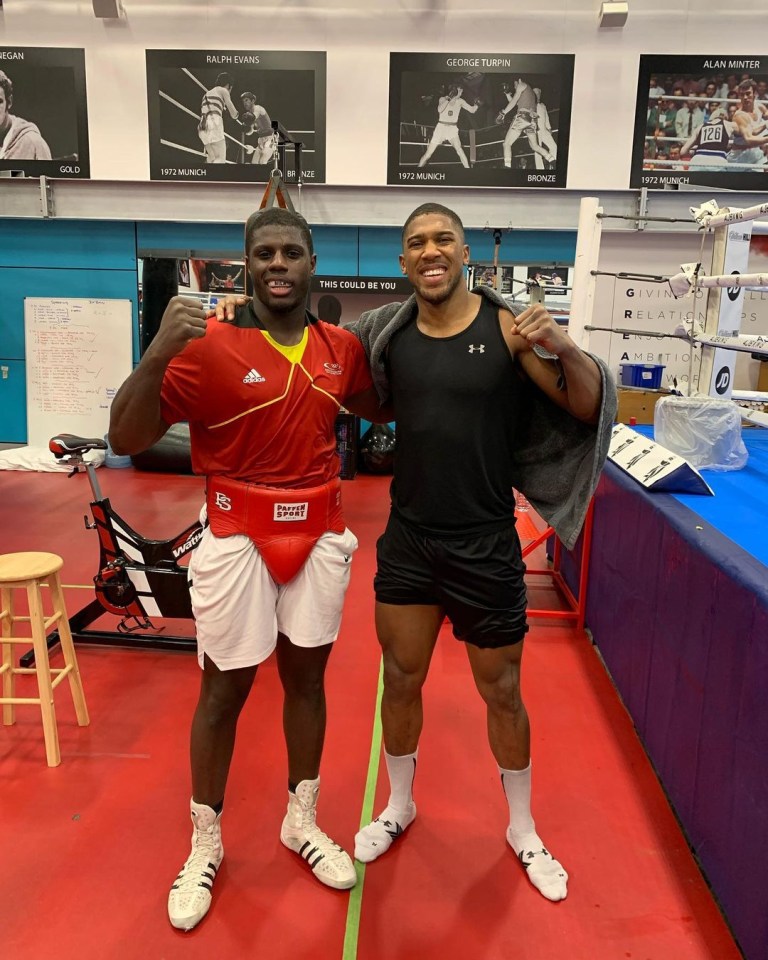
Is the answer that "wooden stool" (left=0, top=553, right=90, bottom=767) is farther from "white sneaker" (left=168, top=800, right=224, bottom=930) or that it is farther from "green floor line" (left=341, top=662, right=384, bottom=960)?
"green floor line" (left=341, top=662, right=384, bottom=960)

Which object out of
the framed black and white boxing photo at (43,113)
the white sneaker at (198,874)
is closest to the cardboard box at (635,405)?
the white sneaker at (198,874)

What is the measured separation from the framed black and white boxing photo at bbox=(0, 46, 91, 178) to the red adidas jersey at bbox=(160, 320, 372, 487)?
256 inches

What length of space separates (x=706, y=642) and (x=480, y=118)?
6001mm

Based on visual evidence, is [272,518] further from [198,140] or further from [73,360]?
[73,360]

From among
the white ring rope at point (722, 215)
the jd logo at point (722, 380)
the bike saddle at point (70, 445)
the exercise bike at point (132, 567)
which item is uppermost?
the white ring rope at point (722, 215)

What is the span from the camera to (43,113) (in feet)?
22.5

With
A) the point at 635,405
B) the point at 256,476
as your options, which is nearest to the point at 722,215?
the point at 635,405

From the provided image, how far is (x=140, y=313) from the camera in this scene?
744 centimetres

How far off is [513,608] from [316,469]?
63 centimetres

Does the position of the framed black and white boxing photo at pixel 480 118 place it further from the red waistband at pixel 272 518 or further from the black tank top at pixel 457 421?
the red waistband at pixel 272 518

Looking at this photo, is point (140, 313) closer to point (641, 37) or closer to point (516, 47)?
point (516, 47)

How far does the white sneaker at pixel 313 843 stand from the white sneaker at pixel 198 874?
0.20m

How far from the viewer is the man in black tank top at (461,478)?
1727mm

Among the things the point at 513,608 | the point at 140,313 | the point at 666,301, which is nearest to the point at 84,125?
the point at 140,313
